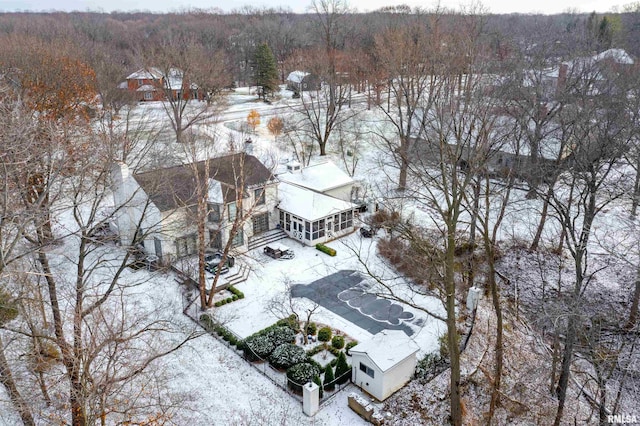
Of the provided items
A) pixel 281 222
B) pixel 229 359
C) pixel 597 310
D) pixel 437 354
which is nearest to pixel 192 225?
pixel 281 222

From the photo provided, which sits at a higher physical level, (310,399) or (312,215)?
(312,215)

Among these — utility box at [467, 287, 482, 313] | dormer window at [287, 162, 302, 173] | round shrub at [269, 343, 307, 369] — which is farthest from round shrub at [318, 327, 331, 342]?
dormer window at [287, 162, 302, 173]

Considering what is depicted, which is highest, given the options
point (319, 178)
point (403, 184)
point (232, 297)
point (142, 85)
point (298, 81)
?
point (298, 81)

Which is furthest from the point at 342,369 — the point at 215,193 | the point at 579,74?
the point at 579,74

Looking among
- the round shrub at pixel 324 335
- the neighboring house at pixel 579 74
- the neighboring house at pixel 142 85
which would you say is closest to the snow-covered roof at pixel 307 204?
the round shrub at pixel 324 335

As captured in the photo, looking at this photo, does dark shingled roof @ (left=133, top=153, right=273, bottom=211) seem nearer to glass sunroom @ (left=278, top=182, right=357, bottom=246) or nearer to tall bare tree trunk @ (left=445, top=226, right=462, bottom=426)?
glass sunroom @ (left=278, top=182, right=357, bottom=246)

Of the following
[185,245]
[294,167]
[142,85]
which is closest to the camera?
[185,245]

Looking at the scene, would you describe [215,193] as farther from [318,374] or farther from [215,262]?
[318,374]
